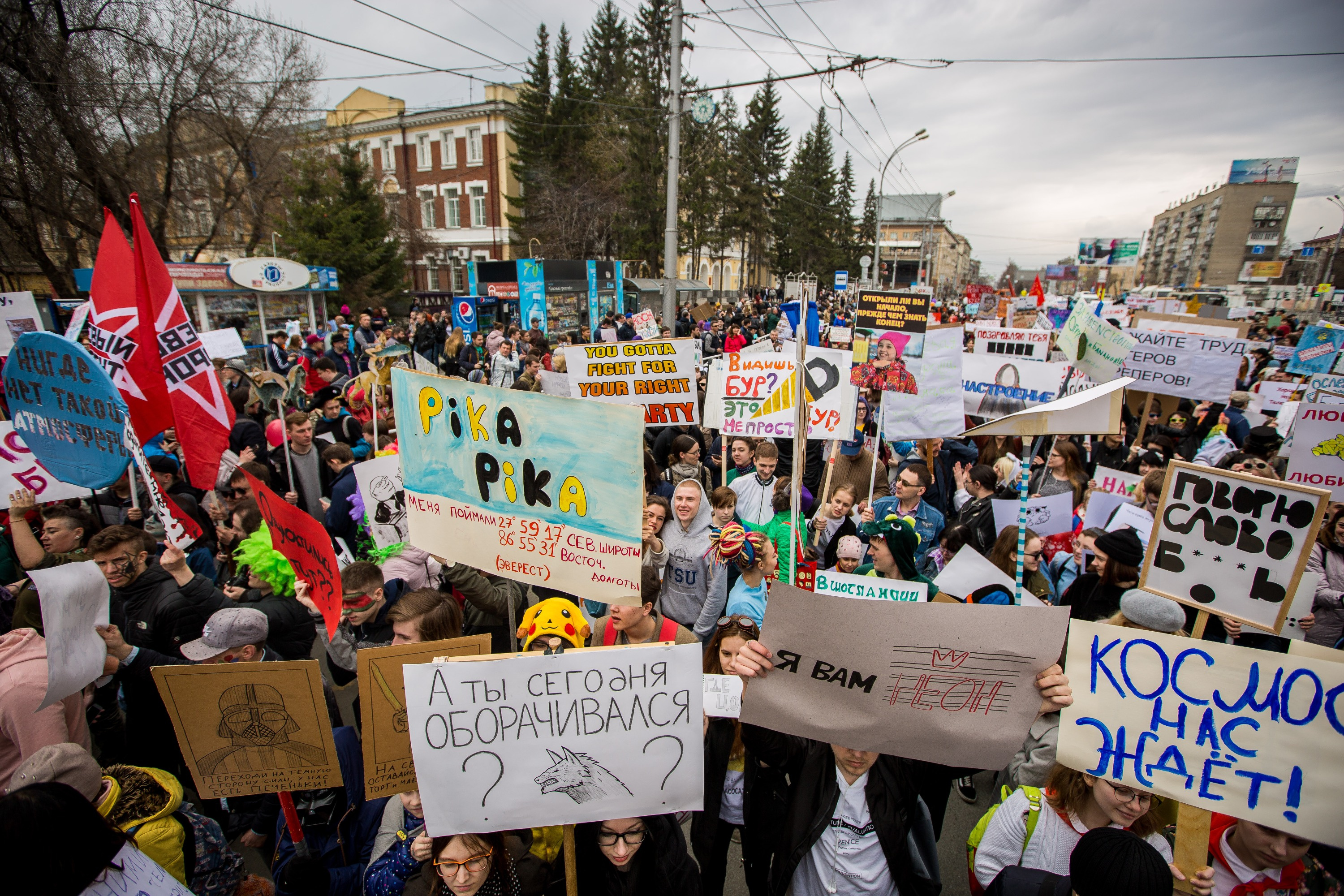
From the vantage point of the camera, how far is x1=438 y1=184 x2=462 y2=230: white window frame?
48231mm

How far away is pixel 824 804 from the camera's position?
247 centimetres

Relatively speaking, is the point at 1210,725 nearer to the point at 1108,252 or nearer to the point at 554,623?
the point at 554,623

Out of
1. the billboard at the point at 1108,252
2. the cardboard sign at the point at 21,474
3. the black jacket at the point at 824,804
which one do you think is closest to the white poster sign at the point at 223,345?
the cardboard sign at the point at 21,474

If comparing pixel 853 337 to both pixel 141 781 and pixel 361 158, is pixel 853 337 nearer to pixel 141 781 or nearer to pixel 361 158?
pixel 141 781

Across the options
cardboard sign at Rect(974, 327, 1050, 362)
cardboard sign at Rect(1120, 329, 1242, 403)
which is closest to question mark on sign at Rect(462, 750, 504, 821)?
cardboard sign at Rect(974, 327, 1050, 362)

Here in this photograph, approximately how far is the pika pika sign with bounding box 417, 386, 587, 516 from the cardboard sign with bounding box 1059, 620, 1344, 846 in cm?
104

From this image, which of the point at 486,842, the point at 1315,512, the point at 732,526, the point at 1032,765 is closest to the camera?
the point at 486,842

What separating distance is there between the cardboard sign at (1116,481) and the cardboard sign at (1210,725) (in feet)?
13.3

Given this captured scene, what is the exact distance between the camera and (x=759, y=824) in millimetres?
2740

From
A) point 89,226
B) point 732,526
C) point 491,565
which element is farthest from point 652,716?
point 89,226

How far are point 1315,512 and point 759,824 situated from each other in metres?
2.65

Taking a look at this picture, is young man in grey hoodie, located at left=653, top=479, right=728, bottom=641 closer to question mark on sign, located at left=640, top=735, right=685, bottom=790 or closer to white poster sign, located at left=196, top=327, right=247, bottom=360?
question mark on sign, located at left=640, top=735, right=685, bottom=790

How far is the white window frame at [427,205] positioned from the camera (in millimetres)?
48938

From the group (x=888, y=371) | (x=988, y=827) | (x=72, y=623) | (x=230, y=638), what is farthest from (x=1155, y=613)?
(x=72, y=623)
